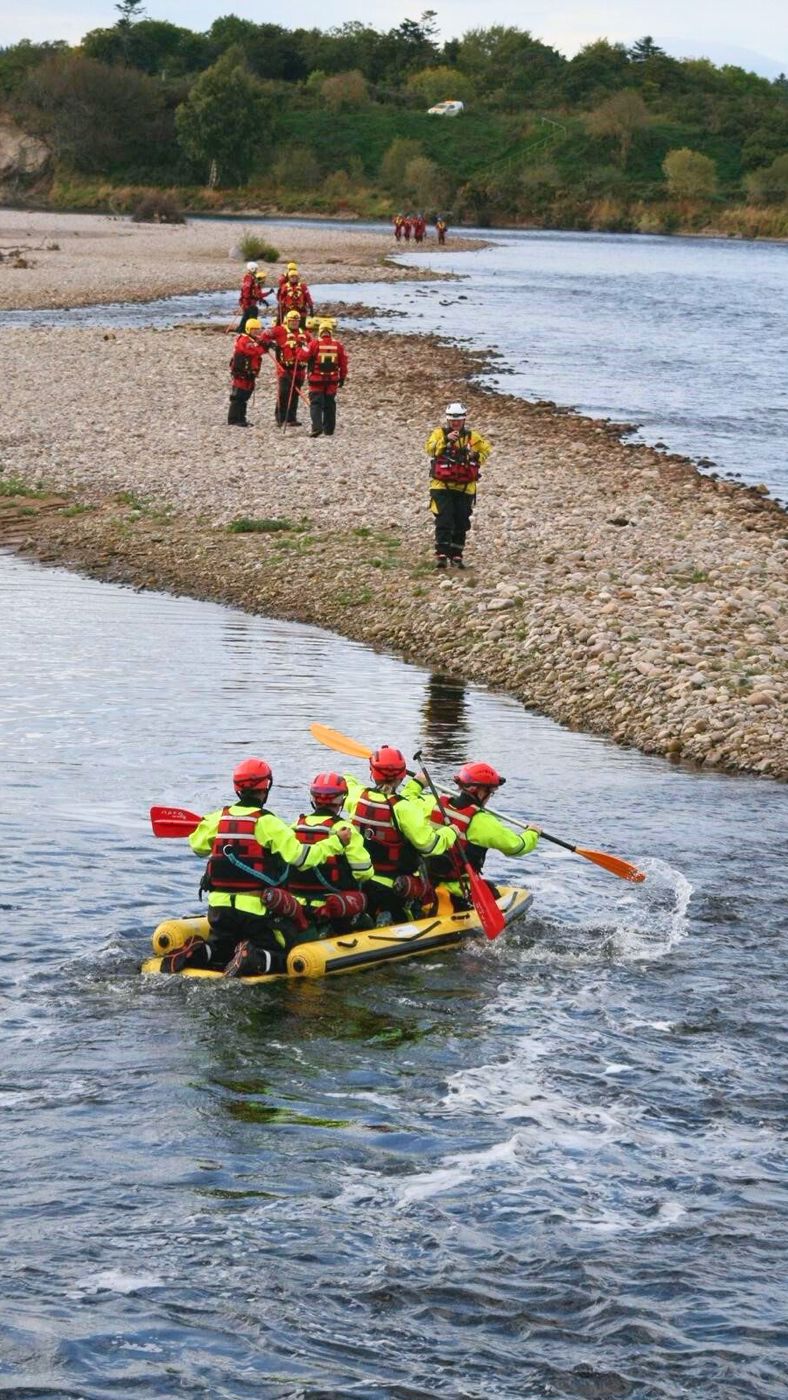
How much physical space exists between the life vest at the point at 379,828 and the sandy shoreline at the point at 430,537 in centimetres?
517

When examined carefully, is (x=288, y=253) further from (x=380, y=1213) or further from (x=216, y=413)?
(x=380, y=1213)

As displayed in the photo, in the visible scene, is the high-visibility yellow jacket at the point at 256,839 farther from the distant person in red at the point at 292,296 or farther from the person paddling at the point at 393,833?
the distant person in red at the point at 292,296

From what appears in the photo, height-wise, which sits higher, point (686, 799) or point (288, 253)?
point (288, 253)

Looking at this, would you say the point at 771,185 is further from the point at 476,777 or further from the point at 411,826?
the point at 411,826

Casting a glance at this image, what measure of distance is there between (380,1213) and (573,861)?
576 cm

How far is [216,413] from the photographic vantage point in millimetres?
31578

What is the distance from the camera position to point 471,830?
12.7m

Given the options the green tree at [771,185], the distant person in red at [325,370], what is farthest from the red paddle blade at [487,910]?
the green tree at [771,185]

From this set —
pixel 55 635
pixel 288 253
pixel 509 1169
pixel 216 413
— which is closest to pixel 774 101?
pixel 288 253

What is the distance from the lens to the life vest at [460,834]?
12719 mm

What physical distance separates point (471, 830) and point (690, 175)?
10550 cm

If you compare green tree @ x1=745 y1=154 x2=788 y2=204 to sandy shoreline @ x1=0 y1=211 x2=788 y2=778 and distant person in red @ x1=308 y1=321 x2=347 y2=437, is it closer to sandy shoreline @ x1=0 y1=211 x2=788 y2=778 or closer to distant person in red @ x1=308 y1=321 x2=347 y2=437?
sandy shoreline @ x1=0 y1=211 x2=788 y2=778

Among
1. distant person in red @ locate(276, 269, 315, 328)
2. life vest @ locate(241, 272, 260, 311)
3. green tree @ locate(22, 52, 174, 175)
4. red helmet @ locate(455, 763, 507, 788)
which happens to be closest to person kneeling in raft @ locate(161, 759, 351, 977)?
red helmet @ locate(455, 763, 507, 788)

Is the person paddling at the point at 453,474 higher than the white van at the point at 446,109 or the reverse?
the reverse
